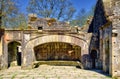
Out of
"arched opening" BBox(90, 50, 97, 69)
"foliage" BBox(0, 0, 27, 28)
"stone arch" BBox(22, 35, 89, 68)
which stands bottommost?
"arched opening" BBox(90, 50, 97, 69)

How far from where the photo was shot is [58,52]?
1875 cm

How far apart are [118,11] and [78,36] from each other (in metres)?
5.01

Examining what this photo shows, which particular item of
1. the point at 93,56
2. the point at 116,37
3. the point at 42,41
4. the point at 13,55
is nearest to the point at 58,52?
the point at 42,41

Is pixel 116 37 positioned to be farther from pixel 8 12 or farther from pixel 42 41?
pixel 8 12

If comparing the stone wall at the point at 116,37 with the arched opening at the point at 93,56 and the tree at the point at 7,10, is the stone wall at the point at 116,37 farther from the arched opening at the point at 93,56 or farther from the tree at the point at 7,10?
the tree at the point at 7,10

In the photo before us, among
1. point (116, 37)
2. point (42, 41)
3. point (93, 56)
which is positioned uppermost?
point (116, 37)

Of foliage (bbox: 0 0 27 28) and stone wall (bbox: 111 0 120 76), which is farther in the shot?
foliage (bbox: 0 0 27 28)

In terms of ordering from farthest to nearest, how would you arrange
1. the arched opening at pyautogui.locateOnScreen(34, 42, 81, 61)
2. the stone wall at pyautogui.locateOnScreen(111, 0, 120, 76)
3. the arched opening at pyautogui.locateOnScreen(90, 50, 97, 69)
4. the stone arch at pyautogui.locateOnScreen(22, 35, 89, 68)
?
the arched opening at pyautogui.locateOnScreen(34, 42, 81, 61) < the arched opening at pyautogui.locateOnScreen(90, 50, 97, 69) < the stone arch at pyautogui.locateOnScreen(22, 35, 89, 68) < the stone wall at pyautogui.locateOnScreen(111, 0, 120, 76)

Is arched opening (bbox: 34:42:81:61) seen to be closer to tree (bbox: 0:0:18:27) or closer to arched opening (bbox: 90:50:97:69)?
arched opening (bbox: 90:50:97:69)

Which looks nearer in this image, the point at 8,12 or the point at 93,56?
the point at 93,56

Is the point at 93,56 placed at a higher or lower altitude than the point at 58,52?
lower

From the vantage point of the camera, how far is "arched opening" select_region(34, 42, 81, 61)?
18531 millimetres

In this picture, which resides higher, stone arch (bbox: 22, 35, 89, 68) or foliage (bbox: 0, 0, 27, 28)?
foliage (bbox: 0, 0, 27, 28)

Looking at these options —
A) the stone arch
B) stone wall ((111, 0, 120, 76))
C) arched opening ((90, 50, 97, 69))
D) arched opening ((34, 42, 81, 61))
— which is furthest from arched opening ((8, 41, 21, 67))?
stone wall ((111, 0, 120, 76))
